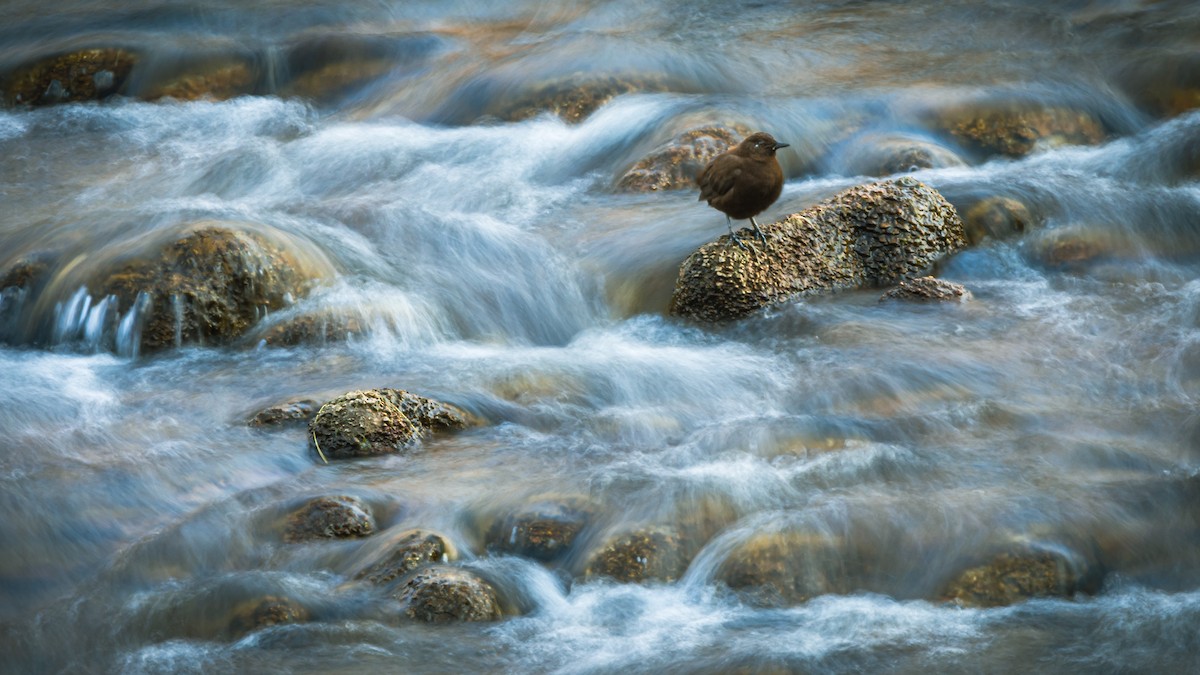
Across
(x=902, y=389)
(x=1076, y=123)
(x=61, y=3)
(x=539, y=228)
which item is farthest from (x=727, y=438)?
(x=61, y=3)

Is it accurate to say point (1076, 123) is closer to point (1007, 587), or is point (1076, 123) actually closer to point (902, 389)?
point (902, 389)

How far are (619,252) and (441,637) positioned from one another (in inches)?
153

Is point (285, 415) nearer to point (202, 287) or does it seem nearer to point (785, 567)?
point (202, 287)

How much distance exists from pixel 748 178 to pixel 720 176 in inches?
8.5

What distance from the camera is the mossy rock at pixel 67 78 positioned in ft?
37.6

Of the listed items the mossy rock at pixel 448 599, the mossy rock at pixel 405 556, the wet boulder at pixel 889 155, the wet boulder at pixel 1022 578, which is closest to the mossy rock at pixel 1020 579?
the wet boulder at pixel 1022 578

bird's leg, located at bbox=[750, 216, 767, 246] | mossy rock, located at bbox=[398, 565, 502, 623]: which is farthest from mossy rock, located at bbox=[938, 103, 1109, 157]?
mossy rock, located at bbox=[398, 565, 502, 623]

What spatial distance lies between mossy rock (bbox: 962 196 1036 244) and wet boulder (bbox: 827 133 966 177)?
76 centimetres

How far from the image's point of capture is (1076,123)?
9.90 meters

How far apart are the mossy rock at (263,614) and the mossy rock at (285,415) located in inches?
64.7

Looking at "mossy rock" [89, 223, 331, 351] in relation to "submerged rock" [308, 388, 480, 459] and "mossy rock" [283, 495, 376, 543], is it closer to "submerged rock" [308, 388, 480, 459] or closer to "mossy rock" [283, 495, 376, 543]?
"submerged rock" [308, 388, 480, 459]

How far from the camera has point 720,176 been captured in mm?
7484

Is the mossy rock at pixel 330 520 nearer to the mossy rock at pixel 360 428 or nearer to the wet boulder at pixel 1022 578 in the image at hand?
the mossy rock at pixel 360 428

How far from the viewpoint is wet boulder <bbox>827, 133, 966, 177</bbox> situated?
9359mm
